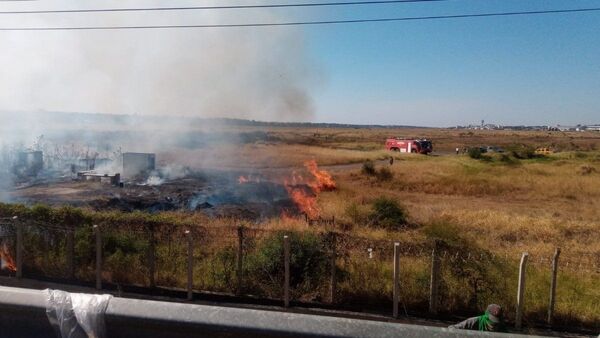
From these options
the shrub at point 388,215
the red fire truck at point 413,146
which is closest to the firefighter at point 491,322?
the shrub at point 388,215

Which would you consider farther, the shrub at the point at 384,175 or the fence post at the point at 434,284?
the shrub at the point at 384,175

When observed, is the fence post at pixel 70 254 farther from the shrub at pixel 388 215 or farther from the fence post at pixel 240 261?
the shrub at pixel 388 215

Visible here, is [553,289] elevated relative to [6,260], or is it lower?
elevated

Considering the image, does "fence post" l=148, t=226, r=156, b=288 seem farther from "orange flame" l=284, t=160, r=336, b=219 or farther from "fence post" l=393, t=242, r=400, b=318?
"orange flame" l=284, t=160, r=336, b=219

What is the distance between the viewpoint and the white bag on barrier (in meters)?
2.34

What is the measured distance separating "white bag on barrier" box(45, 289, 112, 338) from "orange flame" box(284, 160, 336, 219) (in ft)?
55.2

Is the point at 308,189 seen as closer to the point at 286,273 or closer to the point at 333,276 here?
the point at 333,276

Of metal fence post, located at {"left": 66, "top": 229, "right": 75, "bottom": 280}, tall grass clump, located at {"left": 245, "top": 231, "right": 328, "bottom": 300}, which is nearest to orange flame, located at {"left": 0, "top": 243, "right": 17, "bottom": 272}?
metal fence post, located at {"left": 66, "top": 229, "right": 75, "bottom": 280}

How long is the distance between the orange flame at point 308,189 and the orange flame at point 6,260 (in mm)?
11153

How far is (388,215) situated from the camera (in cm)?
1889

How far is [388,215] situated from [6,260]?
13.0 metres

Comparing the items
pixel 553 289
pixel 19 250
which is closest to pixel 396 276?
pixel 553 289

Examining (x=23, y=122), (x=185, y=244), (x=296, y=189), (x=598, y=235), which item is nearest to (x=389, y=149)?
(x=296, y=189)

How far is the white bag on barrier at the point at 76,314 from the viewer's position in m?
2.34
